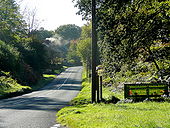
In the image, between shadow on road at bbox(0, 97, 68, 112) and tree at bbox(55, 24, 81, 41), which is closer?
shadow on road at bbox(0, 97, 68, 112)

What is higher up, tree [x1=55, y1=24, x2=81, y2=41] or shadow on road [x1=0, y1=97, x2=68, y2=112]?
tree [x1=55, y1=24, x2=81, y2=41]

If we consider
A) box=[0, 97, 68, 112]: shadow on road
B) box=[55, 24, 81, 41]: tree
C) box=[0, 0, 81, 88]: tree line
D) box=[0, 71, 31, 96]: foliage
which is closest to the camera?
box=[0, 97, 68, 112]: shadow on road

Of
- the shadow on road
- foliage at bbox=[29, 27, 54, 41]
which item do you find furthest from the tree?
the shadow on road

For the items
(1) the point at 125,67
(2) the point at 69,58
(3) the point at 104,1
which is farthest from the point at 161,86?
(2) the point at 69,58

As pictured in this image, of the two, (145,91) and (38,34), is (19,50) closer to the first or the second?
(38,34)

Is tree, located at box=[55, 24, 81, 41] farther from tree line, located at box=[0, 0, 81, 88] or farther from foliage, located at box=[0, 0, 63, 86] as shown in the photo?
foliage, located at box=[0, 0, 63, 86]

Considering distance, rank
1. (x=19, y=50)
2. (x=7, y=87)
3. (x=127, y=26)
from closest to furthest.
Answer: (x=127, y=26) < (x=7, y=87) < (x=19, y=50)

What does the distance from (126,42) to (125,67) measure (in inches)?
334

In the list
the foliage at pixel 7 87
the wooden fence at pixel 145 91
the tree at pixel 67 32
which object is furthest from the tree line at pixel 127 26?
the tree at pixel 67 32

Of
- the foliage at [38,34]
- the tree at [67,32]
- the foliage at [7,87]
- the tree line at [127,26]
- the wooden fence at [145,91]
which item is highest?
the tree at [67,32]

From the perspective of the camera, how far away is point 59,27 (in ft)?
566

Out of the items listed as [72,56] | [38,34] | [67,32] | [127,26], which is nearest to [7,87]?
[127,26]

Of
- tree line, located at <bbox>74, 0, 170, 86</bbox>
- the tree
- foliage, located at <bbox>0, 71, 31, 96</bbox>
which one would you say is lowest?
foliage, located at <bbox>0, 71, 31, 96</bbox>

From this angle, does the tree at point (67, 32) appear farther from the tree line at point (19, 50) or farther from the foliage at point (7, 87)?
the foliage at point (7, 87)
